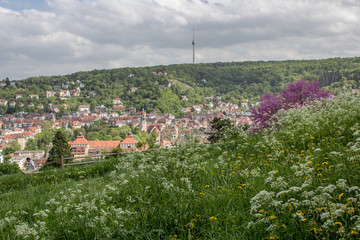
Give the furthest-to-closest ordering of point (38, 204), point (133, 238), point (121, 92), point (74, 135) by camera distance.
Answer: point (121, 92) → point (74, 135) → point (38, 204) → point (133, 238)

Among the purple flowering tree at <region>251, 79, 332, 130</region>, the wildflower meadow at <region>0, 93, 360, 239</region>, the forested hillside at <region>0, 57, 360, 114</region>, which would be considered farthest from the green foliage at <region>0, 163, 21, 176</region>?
the forested hillside at <region>0, 57, 360, 114</region>

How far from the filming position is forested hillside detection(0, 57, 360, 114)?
10006 centimetres

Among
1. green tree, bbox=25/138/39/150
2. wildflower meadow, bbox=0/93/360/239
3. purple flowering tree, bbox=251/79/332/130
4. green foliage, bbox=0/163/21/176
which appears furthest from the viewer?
green tree, bbox=25/138/39/150

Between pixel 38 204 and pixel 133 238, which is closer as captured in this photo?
pixel 133 238

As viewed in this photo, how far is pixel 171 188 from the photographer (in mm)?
A: 3516

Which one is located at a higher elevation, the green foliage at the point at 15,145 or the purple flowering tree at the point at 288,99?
the purple flowering tree at the point at 288,99

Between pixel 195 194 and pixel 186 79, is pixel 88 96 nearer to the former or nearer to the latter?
pixel 186 79

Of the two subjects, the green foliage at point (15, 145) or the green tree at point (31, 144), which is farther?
the green tree at point (31, 144)

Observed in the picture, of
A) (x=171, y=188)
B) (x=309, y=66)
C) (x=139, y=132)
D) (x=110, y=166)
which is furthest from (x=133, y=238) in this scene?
(x=309, y=66)

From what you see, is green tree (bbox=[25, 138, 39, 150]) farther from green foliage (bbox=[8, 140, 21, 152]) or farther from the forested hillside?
the forested hillside

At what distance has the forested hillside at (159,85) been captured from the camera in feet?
328

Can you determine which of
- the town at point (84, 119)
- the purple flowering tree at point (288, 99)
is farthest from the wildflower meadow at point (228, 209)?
the town at point (84, 119)

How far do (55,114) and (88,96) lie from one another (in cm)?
2204

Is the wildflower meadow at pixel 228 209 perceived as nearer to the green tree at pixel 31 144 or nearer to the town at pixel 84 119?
the town at pixel 84 119
